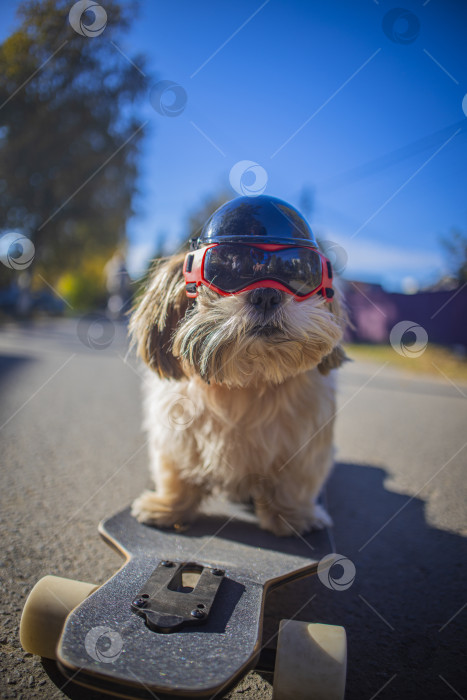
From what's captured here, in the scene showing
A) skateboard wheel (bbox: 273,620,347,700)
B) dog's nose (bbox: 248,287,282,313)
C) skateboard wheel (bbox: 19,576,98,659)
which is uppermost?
dog's nose (bbox: 248,287,282,313)

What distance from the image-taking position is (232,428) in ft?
6.89

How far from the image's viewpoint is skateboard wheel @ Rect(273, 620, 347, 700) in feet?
3.82

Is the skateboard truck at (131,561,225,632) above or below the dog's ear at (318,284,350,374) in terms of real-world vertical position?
below

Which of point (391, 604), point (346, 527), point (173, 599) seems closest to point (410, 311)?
point (346, 527)

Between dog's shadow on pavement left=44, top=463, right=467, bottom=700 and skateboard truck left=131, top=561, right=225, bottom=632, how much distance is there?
252mm

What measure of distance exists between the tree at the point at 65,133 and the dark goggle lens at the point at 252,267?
363 cm

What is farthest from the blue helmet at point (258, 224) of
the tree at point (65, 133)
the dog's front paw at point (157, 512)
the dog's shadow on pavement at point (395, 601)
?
the tree at point (65, 133)

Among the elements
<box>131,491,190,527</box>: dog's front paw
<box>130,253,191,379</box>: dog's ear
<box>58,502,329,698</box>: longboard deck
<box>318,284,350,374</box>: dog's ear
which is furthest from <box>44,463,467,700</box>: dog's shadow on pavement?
<box>130,253,191,379</box>: dog's ear

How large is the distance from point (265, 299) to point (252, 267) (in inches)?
6.6

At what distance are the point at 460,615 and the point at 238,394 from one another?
1296mm

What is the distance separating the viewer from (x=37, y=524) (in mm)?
2217

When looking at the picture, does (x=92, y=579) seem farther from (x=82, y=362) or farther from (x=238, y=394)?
(x=82, y=362)

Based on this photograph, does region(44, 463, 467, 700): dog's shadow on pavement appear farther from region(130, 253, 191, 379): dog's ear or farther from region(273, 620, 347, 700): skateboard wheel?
region(130, 253, 191, 379): dog's ear

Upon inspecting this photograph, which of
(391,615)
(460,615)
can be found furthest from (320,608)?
(460,615)
